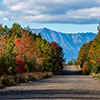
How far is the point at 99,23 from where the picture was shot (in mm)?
65000

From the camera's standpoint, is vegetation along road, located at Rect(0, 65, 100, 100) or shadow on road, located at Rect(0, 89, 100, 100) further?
vegetation along road, located at Rect(0, 65, 100, 100)

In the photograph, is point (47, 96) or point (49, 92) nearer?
point (47, 96)

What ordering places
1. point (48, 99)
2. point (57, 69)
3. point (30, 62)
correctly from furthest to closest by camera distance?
point (57, 69) → point (30, 62) → point (48, 99)

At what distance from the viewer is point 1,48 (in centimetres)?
3006

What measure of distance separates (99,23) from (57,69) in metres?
27.0

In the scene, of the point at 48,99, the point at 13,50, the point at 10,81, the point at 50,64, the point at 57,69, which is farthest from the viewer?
the point at 57,69

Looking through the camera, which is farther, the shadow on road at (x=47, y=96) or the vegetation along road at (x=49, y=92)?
the vegetation along road at (x=49, y=92)

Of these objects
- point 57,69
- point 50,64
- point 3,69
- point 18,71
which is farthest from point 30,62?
point 57,69

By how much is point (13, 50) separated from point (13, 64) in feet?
5.72

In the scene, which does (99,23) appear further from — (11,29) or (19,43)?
(11,29)

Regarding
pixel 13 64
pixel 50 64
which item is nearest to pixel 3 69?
pixel 13 64

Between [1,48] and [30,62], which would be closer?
[1,48]

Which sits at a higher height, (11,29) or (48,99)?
(11,29)

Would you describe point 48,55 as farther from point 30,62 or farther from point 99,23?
point 30,62
